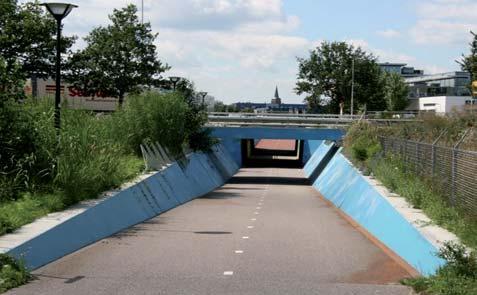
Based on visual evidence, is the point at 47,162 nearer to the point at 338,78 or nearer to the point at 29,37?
the point at 29,37

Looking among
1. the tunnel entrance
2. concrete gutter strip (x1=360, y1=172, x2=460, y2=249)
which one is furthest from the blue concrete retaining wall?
the tunnel entrance

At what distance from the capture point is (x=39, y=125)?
14750 millimetres

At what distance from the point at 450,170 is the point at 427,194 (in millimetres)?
883

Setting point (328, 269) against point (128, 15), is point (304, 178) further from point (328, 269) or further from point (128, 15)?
point (328, 269)

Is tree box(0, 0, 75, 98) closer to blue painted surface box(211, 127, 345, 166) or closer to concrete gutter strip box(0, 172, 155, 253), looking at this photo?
blue painted surface box(211, 127, 345, 166)

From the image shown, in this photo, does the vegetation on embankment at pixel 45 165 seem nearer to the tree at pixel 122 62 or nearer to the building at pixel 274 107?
the tree at pixel 122 62

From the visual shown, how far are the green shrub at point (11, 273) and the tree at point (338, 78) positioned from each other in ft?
255

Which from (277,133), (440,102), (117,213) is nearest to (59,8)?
(117,213)

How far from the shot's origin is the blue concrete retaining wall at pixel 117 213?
9.98 metres

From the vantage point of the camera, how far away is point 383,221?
15.4 meters

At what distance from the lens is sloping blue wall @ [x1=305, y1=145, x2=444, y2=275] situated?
1054 centimetres

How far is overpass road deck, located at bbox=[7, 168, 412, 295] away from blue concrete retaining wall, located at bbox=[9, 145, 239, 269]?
0.82ft

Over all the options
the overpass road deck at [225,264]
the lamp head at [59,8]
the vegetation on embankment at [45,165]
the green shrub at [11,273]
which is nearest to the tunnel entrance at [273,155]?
the vegetation on embankment at [45,165]

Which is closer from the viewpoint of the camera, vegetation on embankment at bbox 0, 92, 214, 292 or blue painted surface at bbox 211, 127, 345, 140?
vegetation on embankment at bbox 0, 92, 214, 292
